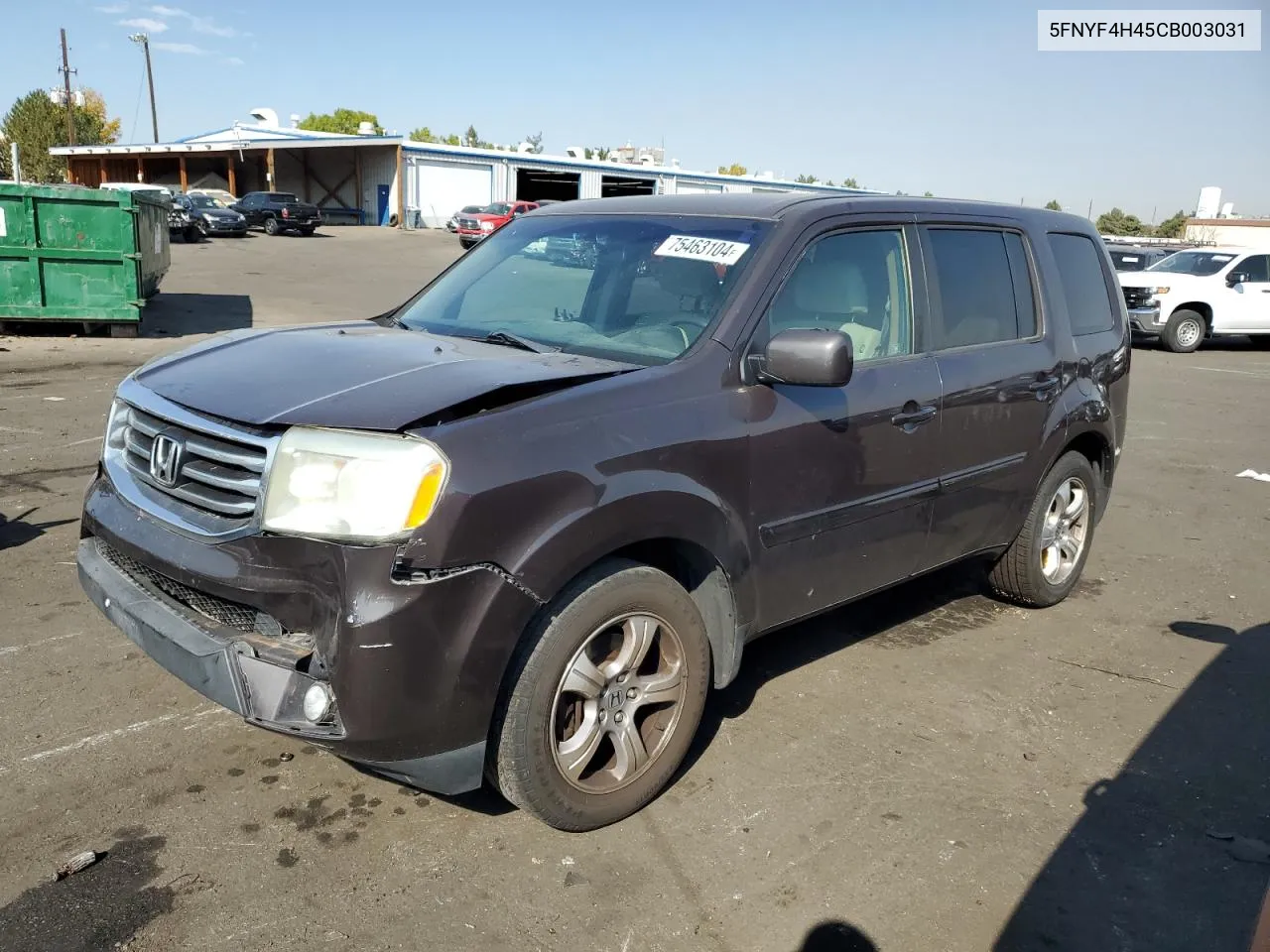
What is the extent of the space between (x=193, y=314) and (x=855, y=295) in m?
15.9

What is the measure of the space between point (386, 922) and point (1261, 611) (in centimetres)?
484

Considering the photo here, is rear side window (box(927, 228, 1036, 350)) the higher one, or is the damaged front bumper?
rear side window (box(927, 228, 1036, 350))

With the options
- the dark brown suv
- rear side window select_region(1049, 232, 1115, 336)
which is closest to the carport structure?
rear side window select_region(1049, 232, 1115, 336)

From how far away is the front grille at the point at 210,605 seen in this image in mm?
2773

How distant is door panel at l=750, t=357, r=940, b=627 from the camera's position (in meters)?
3.46

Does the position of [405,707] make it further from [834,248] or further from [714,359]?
[834,248]

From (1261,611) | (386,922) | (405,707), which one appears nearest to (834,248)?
(405,707)

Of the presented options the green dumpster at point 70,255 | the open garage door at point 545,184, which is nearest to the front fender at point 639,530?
the green dumpster at point 70,255

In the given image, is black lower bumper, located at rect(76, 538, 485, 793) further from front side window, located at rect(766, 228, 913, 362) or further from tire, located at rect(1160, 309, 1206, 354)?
tire, located at rect(1160, 309, 1206, 354)

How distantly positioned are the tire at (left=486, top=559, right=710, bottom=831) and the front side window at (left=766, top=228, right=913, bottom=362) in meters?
1.07

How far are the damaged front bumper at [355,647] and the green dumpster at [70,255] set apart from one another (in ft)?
40.1

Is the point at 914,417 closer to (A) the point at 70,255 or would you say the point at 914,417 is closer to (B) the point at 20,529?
(B) the point at 20,529

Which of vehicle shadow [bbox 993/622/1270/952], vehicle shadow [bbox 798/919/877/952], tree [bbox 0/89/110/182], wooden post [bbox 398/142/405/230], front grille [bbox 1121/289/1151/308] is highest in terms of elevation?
tree [bbox 0/89/110/182]

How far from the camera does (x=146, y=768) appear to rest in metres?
3.32
